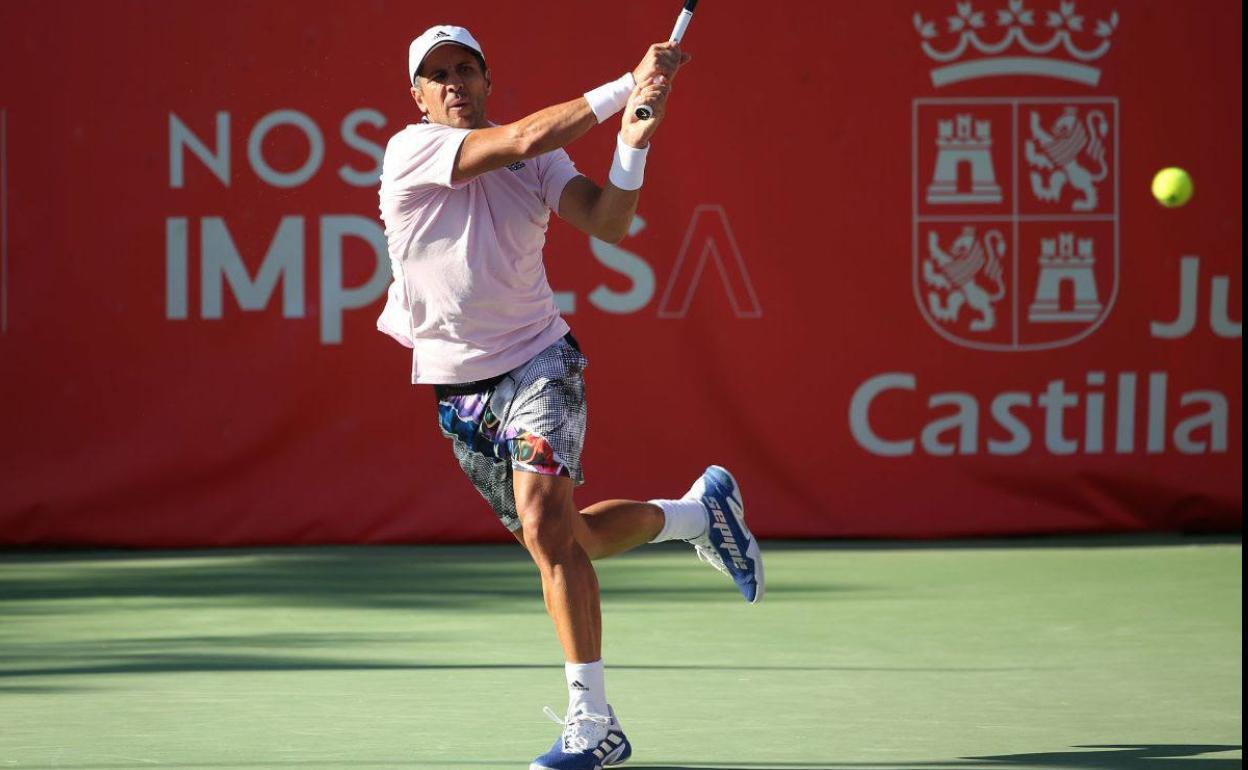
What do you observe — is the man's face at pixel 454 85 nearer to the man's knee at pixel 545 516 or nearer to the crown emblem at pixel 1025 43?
the man's knee at pixel 545 516

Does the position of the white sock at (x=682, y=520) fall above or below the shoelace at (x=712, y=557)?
above

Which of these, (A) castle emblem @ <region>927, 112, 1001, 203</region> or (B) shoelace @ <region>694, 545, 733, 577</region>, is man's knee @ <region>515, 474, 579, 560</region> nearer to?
(B) shoelace @ <region>694, 545, 733, 577</region>

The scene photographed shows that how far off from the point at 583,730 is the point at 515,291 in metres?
0.91

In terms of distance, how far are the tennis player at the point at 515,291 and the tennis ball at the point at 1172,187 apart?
398 centimetres

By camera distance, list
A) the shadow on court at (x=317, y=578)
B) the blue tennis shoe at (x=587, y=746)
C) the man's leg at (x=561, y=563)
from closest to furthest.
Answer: the blue tennis shoe at (x=587, y=746), the man's leg at (x=561, y=563), the shadow on court at (x=317, y=578)

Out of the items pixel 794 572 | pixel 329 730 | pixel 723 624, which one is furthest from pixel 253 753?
pixel 794 572

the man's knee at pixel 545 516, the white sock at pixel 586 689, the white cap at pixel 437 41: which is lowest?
the white sock at pixel 586 689

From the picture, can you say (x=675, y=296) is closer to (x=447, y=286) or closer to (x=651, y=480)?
(x=651, y=480)

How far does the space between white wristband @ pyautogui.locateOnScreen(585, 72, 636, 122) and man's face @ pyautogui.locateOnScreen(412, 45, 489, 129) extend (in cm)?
35

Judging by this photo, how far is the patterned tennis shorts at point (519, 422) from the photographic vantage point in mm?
4328

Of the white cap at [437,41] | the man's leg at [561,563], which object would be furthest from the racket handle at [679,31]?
the man's leg at [561,563]

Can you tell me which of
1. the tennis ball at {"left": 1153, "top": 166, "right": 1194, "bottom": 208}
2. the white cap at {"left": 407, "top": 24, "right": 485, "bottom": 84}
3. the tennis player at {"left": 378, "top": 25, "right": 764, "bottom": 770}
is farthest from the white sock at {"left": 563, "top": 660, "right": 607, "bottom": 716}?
the tennis ball at {"left": 1153, "top": 166, "right": 1194, "bottom": 208}

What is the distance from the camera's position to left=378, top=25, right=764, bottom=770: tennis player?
4.20 meters

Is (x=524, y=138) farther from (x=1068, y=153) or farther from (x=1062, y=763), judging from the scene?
(x=1068, y=153)
